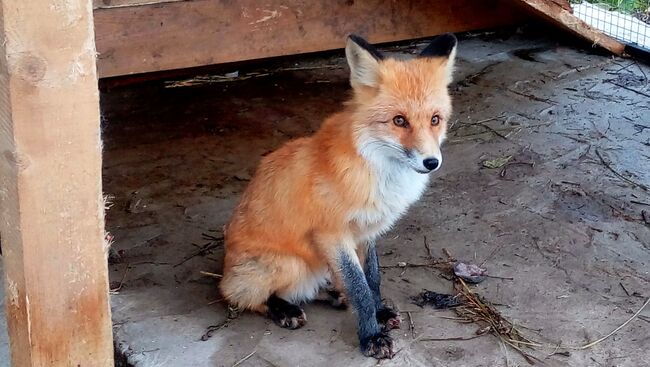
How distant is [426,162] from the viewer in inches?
118

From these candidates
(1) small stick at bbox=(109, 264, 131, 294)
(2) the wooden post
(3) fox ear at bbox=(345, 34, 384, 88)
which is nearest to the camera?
(2) the wooden post

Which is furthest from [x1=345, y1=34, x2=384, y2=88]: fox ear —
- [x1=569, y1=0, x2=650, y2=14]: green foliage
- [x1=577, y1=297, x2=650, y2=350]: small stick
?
[x1=569, y1=0, x2=650, y2=14]: green foliage

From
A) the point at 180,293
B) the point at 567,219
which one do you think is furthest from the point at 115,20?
the point at 567,219

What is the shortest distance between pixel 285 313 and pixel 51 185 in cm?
131

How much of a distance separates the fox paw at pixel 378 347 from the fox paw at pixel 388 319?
16 centimetres

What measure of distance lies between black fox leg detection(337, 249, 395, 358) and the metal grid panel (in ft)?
13.7

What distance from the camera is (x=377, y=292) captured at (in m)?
3.51

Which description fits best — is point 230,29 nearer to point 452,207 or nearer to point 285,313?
point 452,207

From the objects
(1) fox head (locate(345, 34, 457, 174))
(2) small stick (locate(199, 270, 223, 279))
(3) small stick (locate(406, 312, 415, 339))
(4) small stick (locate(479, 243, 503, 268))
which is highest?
(1) fox head (locate(345, 34, 457, 174))

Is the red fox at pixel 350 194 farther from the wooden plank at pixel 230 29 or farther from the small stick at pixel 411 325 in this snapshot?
the wooden plank at pixel 230 29

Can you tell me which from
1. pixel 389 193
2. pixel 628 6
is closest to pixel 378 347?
pixel 389 193

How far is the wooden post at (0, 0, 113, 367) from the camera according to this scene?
7.56ft

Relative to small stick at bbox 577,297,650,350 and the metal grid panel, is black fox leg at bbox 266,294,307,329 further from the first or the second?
the metal grid panel

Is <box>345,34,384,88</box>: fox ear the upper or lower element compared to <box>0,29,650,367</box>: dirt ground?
upper
